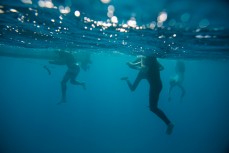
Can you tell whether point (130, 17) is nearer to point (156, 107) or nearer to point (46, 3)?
point (46, 3)

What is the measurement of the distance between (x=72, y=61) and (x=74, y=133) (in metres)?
24.5

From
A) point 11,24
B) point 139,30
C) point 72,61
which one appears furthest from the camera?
point 72,61

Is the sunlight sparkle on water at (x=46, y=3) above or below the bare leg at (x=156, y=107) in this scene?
above

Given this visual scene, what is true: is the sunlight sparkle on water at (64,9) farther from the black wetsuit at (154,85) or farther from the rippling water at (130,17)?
the black wetsuit at (154,85)

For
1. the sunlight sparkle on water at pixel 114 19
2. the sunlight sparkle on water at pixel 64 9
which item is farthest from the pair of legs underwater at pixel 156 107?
the sunlight sparkle on water at pixel 64 9

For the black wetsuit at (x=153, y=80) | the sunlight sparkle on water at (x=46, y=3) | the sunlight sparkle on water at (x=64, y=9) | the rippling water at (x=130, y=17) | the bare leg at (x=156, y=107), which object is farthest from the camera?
the black wetsuit at (x=153, y=80)

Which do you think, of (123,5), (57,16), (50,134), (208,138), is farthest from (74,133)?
(123,5)

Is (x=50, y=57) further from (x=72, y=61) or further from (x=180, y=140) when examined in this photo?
(x=180, y=140)

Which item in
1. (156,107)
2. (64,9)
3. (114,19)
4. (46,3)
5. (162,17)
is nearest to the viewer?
(46,3)

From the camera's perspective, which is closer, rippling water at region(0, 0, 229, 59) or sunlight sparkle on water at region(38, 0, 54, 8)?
rippling water at region(0, 0, 229, 59)

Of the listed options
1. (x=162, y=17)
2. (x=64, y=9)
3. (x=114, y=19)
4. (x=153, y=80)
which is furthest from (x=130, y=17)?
(x=153, y=80)

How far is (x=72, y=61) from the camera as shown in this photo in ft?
61.9

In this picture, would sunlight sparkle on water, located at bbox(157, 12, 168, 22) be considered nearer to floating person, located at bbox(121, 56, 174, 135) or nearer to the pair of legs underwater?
floating person, located at bbox(121, 56, 174, 135)

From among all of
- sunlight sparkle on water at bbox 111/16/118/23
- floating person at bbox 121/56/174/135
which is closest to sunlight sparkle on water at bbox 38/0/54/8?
sunlight sparkle on water at bbox 111/16/118/23
